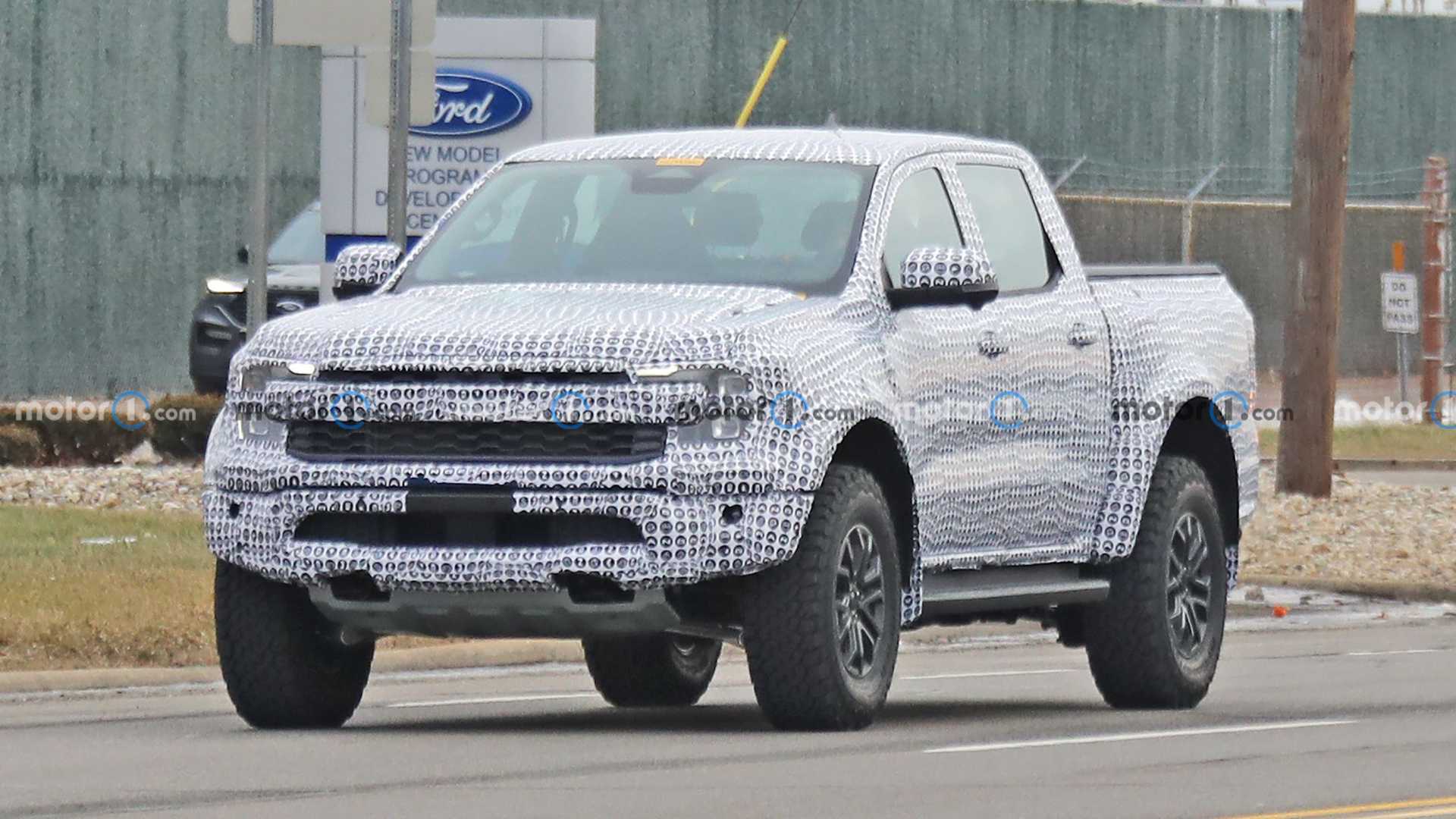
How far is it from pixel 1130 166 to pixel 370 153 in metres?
19.7

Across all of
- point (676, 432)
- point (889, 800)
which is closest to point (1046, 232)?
point (676, 432)

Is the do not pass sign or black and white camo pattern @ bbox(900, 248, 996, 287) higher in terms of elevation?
black and white camo pattern @ bbox(900, 248, 996, 287)

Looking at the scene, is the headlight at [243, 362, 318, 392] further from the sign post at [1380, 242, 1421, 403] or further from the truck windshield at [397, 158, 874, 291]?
the sign post at [1380, 242, 1421, 403]

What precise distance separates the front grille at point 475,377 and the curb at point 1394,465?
68.3ft

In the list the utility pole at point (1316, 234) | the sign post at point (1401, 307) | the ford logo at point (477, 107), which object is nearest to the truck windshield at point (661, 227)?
the ford logo at point (477, 107)

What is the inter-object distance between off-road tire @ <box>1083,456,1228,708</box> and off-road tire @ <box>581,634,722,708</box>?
5.15 feet

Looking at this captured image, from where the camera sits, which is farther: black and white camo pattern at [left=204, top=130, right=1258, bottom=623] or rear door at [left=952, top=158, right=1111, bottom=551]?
rear door at [left=952, top=158, right=1111, bottom=551]

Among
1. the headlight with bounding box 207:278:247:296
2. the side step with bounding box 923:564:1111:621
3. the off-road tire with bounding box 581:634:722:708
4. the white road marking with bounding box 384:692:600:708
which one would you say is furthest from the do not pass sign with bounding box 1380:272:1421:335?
the side step with bounding box 923:564:1111:621

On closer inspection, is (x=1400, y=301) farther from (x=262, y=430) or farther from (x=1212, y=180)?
(x=262, y=430)

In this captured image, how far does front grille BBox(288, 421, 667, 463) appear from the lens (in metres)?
10.3

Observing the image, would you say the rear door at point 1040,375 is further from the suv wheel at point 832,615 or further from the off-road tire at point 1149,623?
the suv wheel at point 832,615

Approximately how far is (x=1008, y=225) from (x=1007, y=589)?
1452 millimetres

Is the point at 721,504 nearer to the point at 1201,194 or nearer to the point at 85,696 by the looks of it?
the point at 85,696

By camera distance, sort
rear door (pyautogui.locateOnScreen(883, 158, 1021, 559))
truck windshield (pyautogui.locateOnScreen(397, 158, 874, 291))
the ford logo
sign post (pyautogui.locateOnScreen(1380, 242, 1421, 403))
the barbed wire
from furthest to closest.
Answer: the barbed wire, sign post (pyautogui.locateOnScreen(1380, 242, 1421, 403)), the ford logo, truck windshield (pyautogui.locateOnScreen(397, 158, 874, 291)), rear door (pyautogui.locateOnScreen(883, 158, 1021, 559))
